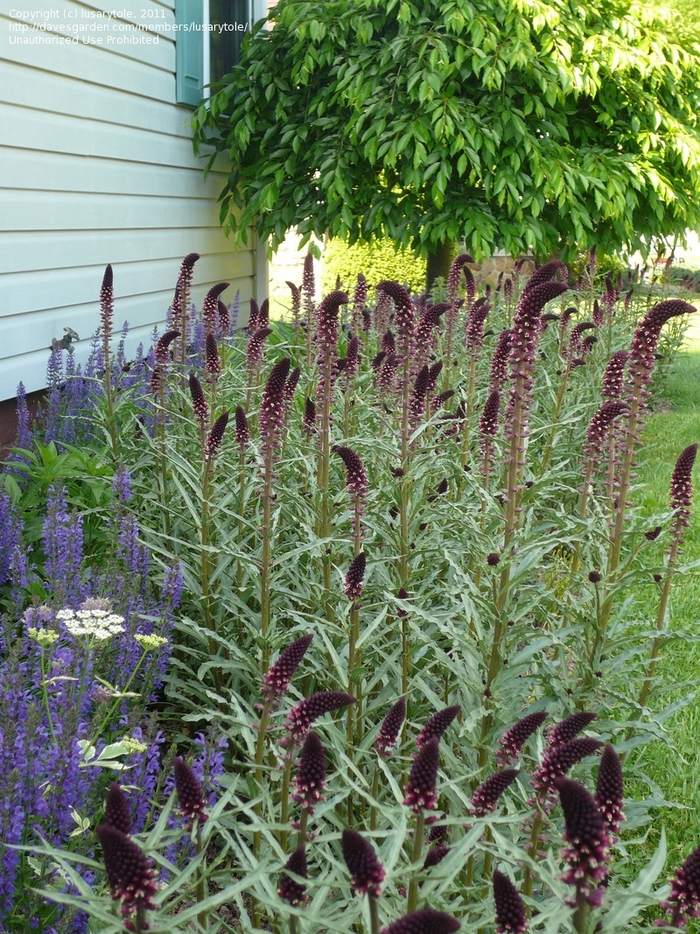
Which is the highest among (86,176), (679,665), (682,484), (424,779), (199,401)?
(86,176)

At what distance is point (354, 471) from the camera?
8.76 ft

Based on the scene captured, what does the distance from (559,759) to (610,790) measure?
0.13 m

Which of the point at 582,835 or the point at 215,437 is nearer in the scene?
the point at 582,835

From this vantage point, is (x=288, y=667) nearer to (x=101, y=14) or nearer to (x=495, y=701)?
(x=495, y=701)

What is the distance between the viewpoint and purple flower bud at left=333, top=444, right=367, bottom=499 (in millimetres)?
2605

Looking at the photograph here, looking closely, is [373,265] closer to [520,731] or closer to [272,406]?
[272,406]

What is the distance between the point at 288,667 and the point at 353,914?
48cm

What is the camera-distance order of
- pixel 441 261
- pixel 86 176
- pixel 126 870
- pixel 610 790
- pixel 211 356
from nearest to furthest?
pixel 126 870 → pixel 610 790 → pixel 211 356 → pixel 86 176 → pixel 441 261

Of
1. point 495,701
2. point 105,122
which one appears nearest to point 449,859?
point 495,701

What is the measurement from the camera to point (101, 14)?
20.8ft

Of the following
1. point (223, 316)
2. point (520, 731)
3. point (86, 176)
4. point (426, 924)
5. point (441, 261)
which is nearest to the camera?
point (426, 924)

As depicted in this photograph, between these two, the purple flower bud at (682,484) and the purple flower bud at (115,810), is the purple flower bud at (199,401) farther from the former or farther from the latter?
the purple flower bud at (115,810)

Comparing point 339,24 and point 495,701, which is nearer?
point 495,701

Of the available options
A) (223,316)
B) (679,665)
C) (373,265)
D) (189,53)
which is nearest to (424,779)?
(679,665)
